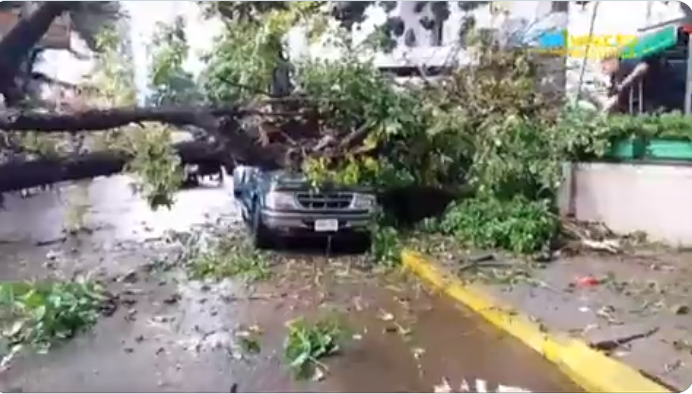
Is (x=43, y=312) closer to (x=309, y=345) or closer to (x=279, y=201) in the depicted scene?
(x=309, y=345)

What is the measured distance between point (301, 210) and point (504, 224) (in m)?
0.94

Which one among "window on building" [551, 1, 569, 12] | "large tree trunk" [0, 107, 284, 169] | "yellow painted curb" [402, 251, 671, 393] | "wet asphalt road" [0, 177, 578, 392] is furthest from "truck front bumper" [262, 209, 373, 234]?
"window on building" [551, 1, 569, 12]

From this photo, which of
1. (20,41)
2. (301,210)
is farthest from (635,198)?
(20,41)

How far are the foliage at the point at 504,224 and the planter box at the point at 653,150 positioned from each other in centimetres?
41

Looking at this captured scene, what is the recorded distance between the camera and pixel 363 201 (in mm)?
3635

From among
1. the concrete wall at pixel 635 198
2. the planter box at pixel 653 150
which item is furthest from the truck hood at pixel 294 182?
the planter box at pixel 653 150

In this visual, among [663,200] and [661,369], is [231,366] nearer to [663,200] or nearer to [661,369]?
[661,369]

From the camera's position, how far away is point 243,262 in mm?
3537

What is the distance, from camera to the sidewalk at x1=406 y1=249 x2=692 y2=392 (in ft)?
8.59

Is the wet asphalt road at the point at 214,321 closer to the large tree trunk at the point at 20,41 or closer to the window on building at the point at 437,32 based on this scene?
the large tree trunk at the point at 20,41

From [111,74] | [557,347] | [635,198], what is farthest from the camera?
[635,198]

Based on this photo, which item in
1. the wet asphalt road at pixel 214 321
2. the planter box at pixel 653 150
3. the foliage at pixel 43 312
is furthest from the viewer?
the planter box at pixel 653 150

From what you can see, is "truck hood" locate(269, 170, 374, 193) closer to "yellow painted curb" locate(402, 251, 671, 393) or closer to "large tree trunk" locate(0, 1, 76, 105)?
"yellow painted curb" locate(402, 251, 671, 393)

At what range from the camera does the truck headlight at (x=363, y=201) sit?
3.62 meters
